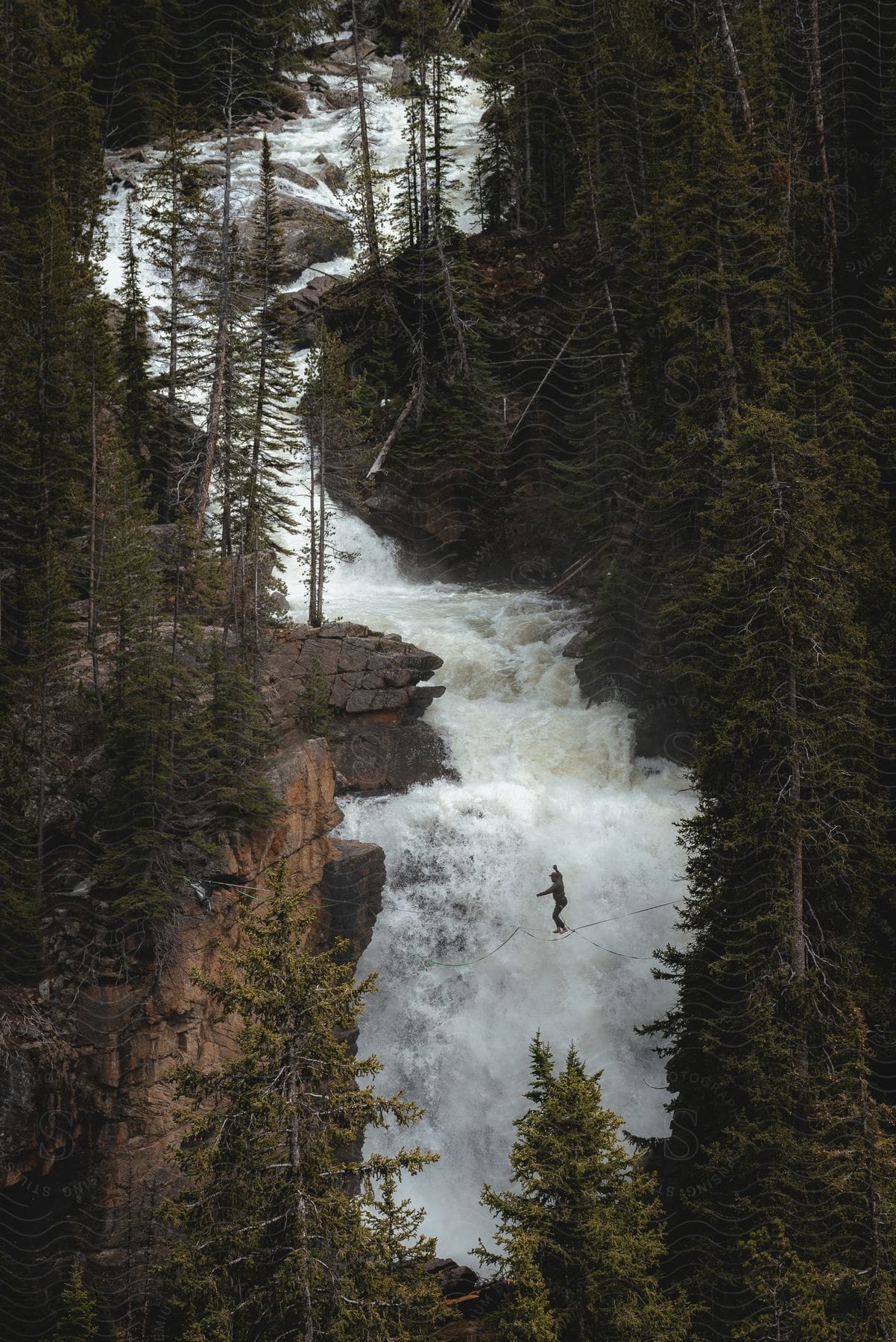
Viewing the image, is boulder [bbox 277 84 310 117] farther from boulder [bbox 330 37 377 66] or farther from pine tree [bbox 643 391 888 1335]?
pine tree [bbox 643 391 888 1335]

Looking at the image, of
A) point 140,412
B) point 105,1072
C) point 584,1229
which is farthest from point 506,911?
point 140,412

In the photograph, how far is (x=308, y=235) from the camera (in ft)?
145

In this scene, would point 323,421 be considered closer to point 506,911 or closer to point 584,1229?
point 506,911

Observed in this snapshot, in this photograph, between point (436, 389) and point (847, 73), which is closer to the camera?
point (847, 73)

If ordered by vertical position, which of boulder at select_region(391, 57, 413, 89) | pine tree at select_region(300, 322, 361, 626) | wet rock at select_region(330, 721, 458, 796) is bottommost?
wet rock at select_region(330, 721, 458, 796)

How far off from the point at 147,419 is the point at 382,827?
14785 millimetres

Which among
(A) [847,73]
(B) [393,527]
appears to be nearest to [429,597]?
(B) [393,527]

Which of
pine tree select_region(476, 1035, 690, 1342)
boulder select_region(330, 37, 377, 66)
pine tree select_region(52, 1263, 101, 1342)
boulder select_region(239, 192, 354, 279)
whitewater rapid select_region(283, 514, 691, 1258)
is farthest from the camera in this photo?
boulder select_region(330, 37, 377, 66)

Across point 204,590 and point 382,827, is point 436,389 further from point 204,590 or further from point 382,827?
point 382,827

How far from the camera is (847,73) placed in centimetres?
2772

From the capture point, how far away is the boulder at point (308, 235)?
143ft

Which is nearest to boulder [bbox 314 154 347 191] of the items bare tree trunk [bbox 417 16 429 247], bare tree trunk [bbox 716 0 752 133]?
bare tree trunk [bbox 417 16 429 247]

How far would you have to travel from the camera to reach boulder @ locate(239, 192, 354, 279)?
4369 centimetres

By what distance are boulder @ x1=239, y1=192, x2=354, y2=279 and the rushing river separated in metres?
22.9
